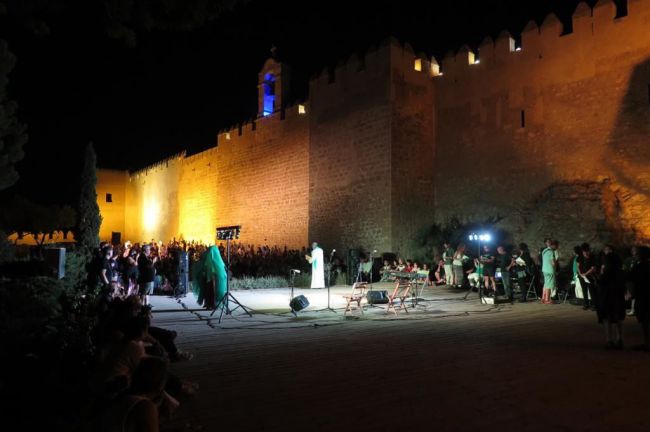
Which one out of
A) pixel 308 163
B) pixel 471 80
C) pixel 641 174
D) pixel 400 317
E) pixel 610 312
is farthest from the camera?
pixel 308 163

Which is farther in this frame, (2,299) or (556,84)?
(556,84)

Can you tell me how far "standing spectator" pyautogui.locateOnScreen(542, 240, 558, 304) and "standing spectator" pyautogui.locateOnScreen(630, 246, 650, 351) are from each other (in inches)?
170

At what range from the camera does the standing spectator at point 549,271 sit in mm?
9656

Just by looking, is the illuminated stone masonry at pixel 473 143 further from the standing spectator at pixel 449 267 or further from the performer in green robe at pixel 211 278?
the performer in green robe at pixel 211 278

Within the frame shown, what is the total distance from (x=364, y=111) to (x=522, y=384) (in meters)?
13.2

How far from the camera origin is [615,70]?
12.2 m

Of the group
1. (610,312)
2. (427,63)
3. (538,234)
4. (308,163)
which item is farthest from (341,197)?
(610,312)

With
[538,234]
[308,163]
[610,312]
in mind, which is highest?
[308,163]

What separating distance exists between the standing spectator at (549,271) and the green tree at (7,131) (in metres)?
11.3

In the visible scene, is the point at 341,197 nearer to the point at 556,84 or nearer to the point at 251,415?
the point at 556,84

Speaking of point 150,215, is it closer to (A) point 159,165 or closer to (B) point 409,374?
(A) point 159,165

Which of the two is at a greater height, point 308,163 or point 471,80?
point 471,80

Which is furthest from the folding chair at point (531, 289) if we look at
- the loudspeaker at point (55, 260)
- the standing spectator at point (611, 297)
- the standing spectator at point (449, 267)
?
the loudspeaker at point (55, 260)

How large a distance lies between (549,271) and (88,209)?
11.0m
